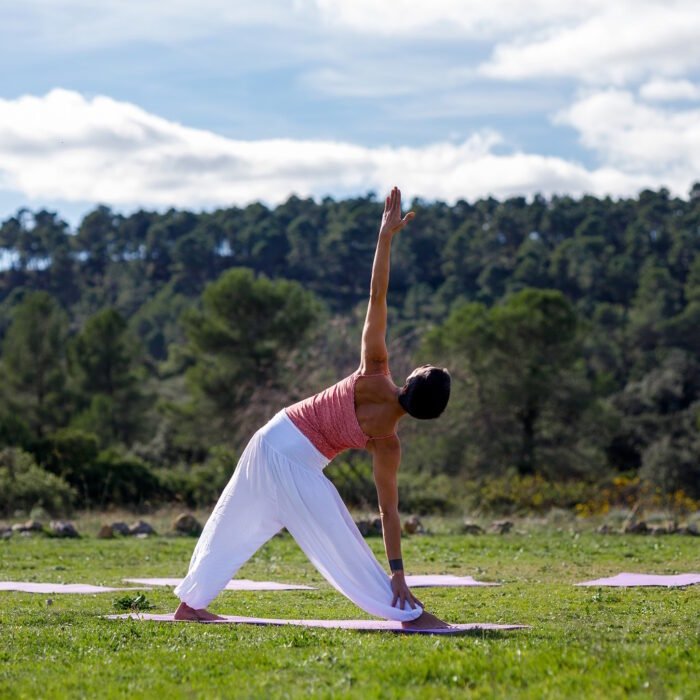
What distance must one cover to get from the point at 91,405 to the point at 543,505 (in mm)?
23625

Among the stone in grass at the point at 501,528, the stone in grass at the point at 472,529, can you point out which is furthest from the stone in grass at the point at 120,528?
the stone in grass at the point at 501,528

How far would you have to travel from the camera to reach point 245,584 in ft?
37.9

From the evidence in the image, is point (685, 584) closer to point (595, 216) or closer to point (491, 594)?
point (491, 594)

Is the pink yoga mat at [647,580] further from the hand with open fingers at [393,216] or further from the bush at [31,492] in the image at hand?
the bush at [31,492]

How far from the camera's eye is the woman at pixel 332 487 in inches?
292

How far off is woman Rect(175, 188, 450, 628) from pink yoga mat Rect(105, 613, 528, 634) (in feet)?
0.35

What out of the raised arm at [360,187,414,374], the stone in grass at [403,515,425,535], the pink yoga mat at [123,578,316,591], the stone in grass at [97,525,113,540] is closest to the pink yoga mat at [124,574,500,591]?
the pink yoga mat at [123,578,316,591]

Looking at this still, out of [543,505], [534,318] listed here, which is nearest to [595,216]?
[534,318]

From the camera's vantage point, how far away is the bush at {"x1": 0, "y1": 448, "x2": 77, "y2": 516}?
891 inches

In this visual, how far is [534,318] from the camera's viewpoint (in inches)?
1682

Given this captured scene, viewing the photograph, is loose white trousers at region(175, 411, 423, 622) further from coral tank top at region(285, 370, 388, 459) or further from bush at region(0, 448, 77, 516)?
bush at region(0, 448, 77, 516)

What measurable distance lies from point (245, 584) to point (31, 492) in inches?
490

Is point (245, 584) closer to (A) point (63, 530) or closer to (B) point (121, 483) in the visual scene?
(A) point (63, 530)

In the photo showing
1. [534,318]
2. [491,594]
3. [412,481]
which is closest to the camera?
[491,594]
